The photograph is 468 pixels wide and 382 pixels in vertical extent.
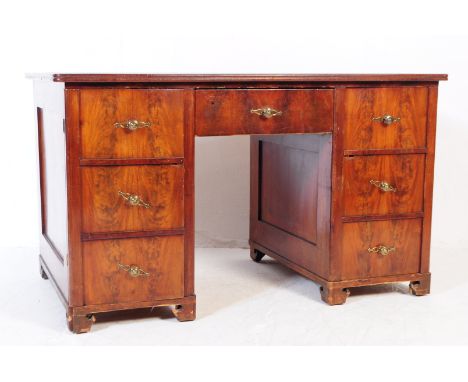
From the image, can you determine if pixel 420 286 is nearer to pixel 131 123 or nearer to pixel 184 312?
pixel 184 312

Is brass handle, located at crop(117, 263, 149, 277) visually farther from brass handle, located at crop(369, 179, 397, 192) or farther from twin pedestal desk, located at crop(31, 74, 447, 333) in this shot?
brass handle, located at crop(369, 179, 397, 192)

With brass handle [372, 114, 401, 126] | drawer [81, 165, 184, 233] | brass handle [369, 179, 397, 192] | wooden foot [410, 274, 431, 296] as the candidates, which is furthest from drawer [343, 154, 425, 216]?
drawer [81, 165, 184, 233]

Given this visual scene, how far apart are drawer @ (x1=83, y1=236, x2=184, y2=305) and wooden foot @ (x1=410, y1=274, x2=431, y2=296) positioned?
0.97 meters

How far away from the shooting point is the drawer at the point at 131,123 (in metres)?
2.66

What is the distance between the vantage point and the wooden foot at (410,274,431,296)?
322 cm

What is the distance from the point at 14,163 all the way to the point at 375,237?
6.05ft

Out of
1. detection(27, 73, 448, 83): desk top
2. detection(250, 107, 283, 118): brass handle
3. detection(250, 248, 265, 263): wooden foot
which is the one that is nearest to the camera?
detection(27, 73, 448, 83): desk top

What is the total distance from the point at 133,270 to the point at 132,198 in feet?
0.84

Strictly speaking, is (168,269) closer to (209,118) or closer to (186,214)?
(186,214)

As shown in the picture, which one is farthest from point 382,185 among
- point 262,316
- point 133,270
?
point 133,270

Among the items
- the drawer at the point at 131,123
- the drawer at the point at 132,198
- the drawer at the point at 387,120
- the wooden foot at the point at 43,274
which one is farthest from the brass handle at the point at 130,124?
the wooden foot at the point at 43,274

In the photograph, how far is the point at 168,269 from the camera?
9.33 feet

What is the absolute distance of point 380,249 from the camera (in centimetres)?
312
